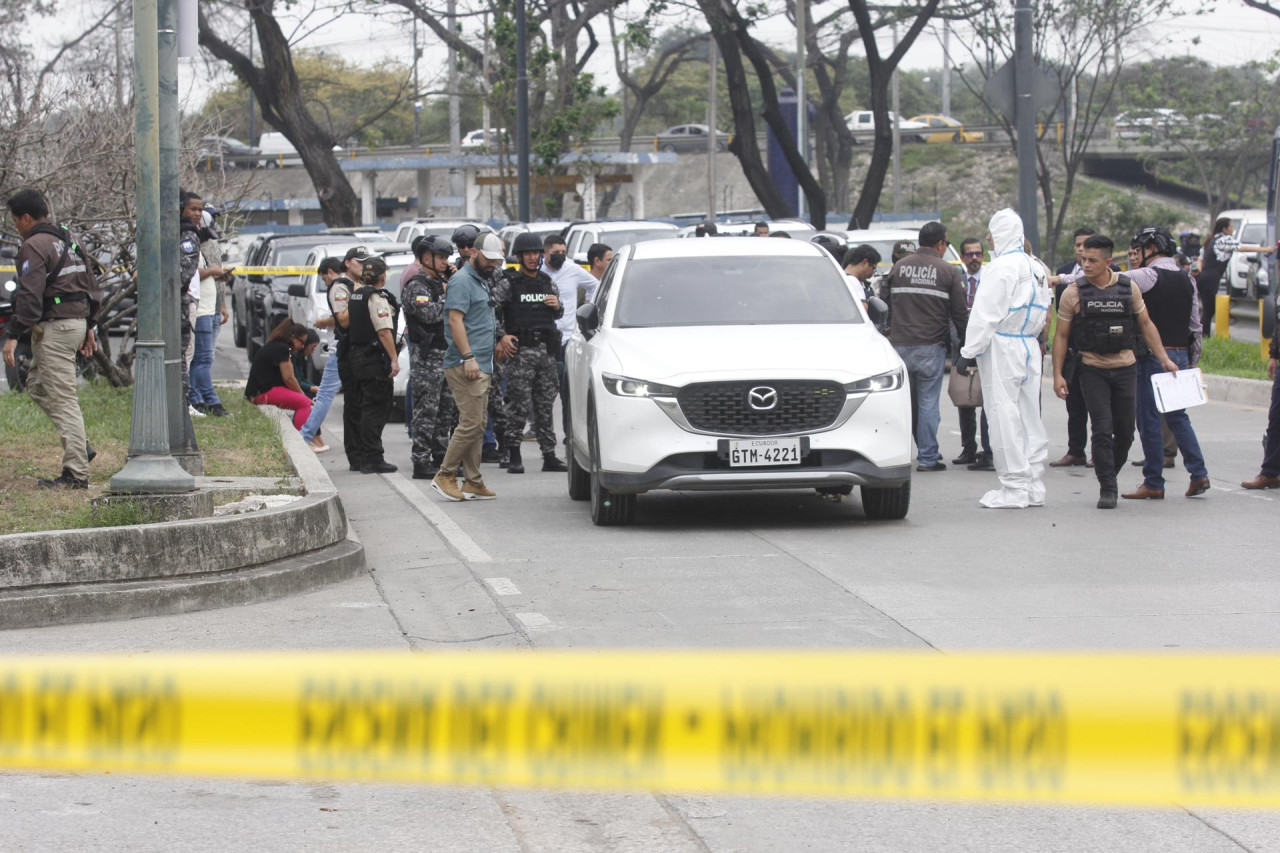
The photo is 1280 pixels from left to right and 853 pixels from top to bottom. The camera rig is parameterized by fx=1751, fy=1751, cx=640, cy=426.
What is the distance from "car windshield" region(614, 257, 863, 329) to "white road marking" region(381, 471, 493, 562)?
5.37 ft

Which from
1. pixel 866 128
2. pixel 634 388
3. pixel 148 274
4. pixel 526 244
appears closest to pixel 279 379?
pixel 526 244

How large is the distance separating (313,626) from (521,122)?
2828cm

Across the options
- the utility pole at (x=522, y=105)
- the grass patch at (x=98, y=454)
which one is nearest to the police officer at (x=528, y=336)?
the grass patch at (x=98, y=454)

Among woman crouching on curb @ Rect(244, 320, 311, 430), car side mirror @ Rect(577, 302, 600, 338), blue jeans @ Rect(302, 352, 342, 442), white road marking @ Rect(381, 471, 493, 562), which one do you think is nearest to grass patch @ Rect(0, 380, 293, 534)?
woman crouching on curb @ Rect(244, 320, 311, 430)

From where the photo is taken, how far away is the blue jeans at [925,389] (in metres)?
12.9

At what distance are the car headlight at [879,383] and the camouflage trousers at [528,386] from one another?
3791 mm

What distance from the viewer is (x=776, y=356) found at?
1004cm

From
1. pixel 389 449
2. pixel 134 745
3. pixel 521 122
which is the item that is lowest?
pixel 389 449

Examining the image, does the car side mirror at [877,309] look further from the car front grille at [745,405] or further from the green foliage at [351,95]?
the green foliage at [351,95]

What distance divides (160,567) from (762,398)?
355 cm

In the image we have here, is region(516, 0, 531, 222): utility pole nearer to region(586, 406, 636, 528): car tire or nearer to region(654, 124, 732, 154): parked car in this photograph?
region(586, 406, 636, 528): car tire

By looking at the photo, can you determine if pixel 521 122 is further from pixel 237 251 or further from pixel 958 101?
pixel 958 101

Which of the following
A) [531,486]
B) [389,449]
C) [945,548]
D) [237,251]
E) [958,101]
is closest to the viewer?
[945,548]

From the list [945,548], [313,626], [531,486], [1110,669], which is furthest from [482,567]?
[1110,669]
